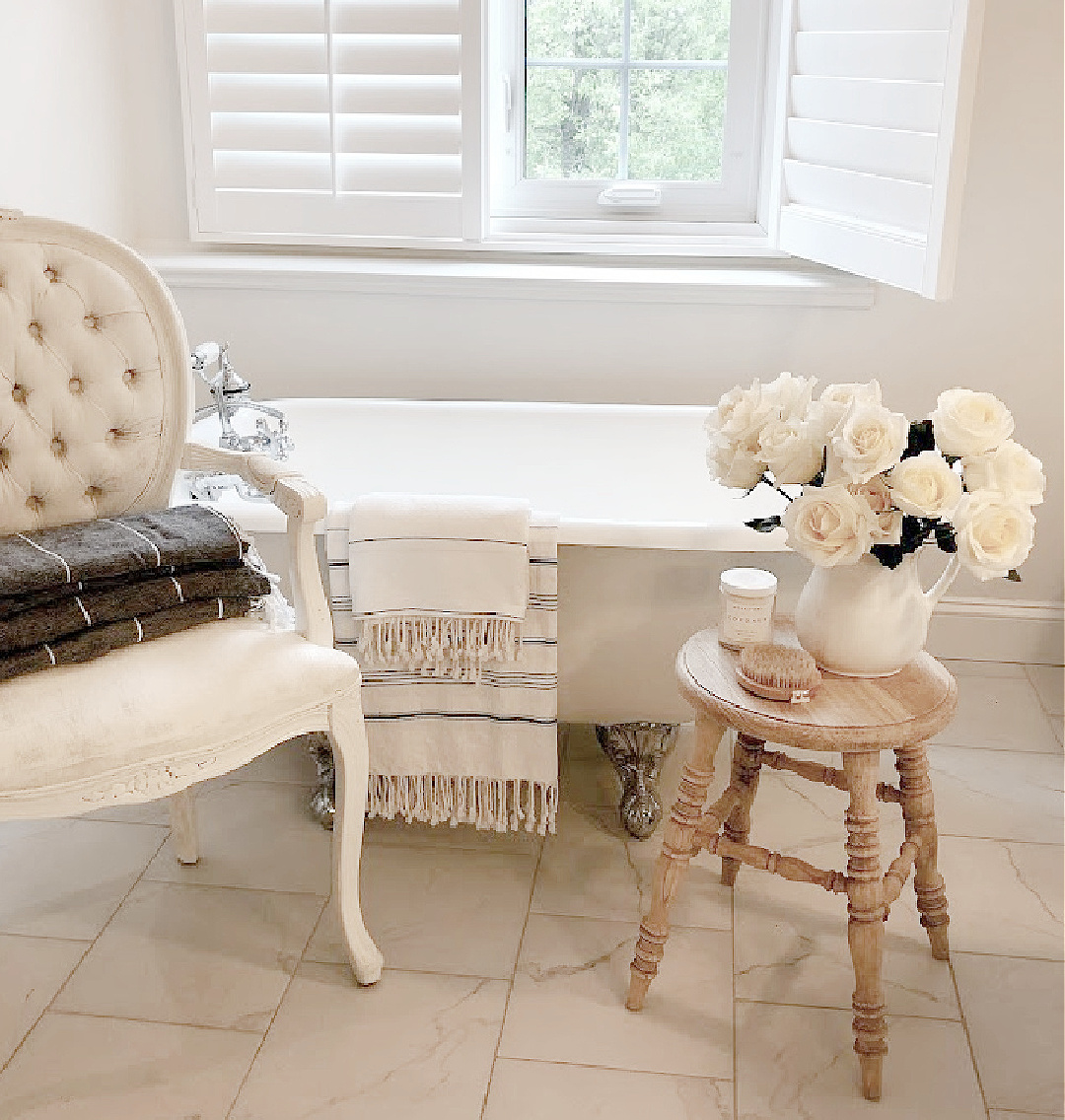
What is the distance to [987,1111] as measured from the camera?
1.62m

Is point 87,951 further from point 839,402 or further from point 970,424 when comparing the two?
point 970,424

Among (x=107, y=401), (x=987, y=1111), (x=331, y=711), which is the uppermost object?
(x=107, y=401)

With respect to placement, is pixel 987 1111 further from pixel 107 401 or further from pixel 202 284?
pixel 202 284

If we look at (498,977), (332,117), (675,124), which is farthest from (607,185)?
(498,977)

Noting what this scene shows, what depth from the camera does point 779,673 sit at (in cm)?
162

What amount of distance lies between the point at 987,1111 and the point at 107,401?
155 centimetres

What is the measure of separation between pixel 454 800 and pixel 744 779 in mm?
490

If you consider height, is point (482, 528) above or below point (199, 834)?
above

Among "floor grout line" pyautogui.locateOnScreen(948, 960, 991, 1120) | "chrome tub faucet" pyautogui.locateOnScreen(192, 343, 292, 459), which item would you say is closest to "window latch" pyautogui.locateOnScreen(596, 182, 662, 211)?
"chrome tub faucet" pyautogui.locateOnScreen(192, 343, 292, 459)

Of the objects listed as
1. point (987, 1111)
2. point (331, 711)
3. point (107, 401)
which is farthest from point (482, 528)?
point (987, 1111)

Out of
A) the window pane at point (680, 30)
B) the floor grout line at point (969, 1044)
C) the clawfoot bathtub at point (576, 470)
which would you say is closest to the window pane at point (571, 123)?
the window pane at point (680, 30)

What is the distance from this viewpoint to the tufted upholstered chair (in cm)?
153

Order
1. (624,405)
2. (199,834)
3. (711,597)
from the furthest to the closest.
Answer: (624,405) → (199,834) → (711,597)

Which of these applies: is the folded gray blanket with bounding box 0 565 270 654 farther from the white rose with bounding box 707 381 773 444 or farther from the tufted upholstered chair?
the white rose with bounding box 707 381 773 444
